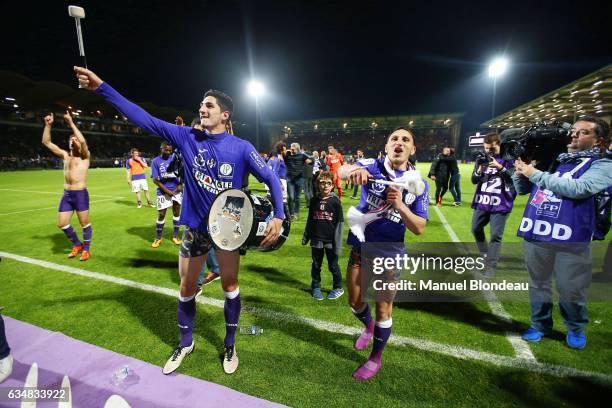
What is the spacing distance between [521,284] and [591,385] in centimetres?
244

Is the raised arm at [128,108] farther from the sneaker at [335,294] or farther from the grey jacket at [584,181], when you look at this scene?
the grey jacket at [584,181]

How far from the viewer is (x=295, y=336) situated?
10.9 ft

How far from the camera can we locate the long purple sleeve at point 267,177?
2609 mm

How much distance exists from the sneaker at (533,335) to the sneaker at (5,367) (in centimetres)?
506

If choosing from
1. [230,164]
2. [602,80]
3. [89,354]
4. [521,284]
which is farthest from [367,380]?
[602,80]

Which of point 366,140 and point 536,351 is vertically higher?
point 366,140

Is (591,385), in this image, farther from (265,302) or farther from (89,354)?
(89,354)

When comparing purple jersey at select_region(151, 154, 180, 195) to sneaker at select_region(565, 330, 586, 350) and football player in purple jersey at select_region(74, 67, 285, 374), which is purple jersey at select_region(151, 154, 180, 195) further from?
sneaker at select_region(565, 330, 586, 350)

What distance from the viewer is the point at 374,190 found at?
8.23ft

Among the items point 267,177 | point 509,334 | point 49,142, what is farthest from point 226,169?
point 49,142

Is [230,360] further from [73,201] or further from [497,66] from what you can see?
[497,66]

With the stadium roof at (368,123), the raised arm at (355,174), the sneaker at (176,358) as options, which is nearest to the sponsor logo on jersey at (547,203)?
the raised arm at (355,174)

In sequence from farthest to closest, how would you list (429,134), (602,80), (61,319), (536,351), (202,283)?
1. (429,134)
2. (602,80)
3. (202,283)
4. (61,319)
5. (536,351)

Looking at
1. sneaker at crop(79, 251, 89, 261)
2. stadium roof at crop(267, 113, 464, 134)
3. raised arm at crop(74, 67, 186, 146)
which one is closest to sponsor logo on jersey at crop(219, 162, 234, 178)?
raised arm at crop(74, 67, 186, 146)
